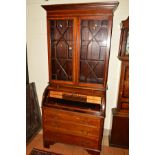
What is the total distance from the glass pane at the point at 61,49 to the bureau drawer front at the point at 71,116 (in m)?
0.53

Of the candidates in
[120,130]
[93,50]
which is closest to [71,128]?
[120,130]

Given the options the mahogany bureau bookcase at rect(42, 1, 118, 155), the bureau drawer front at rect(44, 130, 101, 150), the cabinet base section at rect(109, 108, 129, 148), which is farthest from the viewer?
the cabinet base section at rect(109, 108, 129, 148)

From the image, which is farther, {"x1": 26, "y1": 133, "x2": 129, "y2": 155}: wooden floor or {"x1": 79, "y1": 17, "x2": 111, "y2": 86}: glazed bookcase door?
{"x1": 26, "y1": 133, "x2": 129, "y2": 155}: wooden floor

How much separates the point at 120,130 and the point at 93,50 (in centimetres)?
137

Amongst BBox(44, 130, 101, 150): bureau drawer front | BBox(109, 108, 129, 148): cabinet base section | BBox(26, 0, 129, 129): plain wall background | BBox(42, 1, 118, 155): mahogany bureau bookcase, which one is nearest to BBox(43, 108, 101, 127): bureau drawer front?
BBox(42, 1, 118, 155): mahogany bureau bookcase

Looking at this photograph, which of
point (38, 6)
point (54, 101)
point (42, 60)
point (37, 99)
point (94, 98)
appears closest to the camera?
point (94, 98)

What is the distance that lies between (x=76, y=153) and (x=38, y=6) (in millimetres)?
2630

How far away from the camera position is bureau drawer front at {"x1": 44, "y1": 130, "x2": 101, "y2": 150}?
2.05m

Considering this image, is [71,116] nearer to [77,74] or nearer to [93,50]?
[77,74]

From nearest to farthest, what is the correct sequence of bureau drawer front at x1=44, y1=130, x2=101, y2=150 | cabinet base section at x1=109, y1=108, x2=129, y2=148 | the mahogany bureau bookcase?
the mahogany bureau bookcase
bureau drawer front at x1=44, y1=130, x2=101, y2=150
cabinet base section at x1=109, y1=108, x2=129, y2=148

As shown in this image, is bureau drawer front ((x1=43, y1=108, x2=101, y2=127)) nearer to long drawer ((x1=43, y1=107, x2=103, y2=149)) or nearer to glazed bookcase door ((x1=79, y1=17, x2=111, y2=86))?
long drawer ((x1=43, y1=107, x2=103, y2=149))
